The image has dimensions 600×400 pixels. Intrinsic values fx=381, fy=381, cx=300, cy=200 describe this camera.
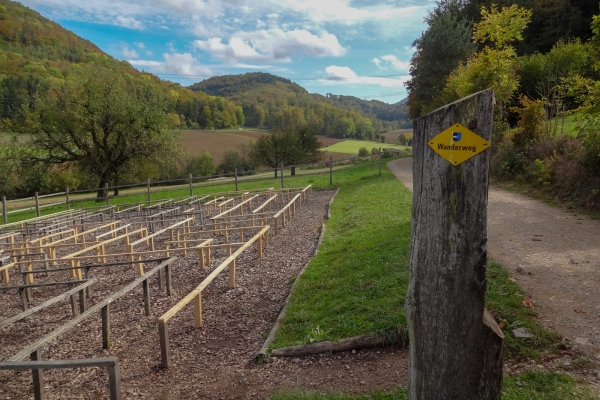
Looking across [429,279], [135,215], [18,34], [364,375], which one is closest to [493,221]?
A: [364,375]

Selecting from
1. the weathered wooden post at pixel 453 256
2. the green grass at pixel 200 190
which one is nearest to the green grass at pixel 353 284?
the weathered wooden post at pixel 453 256

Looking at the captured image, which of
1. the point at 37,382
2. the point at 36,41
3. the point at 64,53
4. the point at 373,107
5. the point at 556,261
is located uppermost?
the point at 36,41

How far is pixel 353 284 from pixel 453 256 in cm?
386

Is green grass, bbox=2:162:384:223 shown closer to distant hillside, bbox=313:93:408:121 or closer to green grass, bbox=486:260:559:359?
green grass, bbox=486:260:559:359

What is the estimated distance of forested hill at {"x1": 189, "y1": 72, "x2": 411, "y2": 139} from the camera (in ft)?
235

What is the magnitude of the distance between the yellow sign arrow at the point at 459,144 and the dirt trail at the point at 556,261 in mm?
2765

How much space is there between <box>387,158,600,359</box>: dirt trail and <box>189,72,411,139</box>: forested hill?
39894 mm

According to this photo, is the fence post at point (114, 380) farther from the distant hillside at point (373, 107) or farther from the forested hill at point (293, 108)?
the distant hillside at point (373, 107)

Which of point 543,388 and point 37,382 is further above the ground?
point 543,388

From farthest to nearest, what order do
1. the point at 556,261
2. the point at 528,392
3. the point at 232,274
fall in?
the point at 232,274
the point at 556,261
the point at 528,392

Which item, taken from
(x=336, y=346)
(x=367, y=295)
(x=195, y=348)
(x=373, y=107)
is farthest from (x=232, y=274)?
(x=373, y=107)

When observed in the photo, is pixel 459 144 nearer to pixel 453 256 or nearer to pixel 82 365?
pixel 453 256

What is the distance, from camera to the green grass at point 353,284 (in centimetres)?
439

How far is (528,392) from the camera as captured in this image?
2941 millimetres
